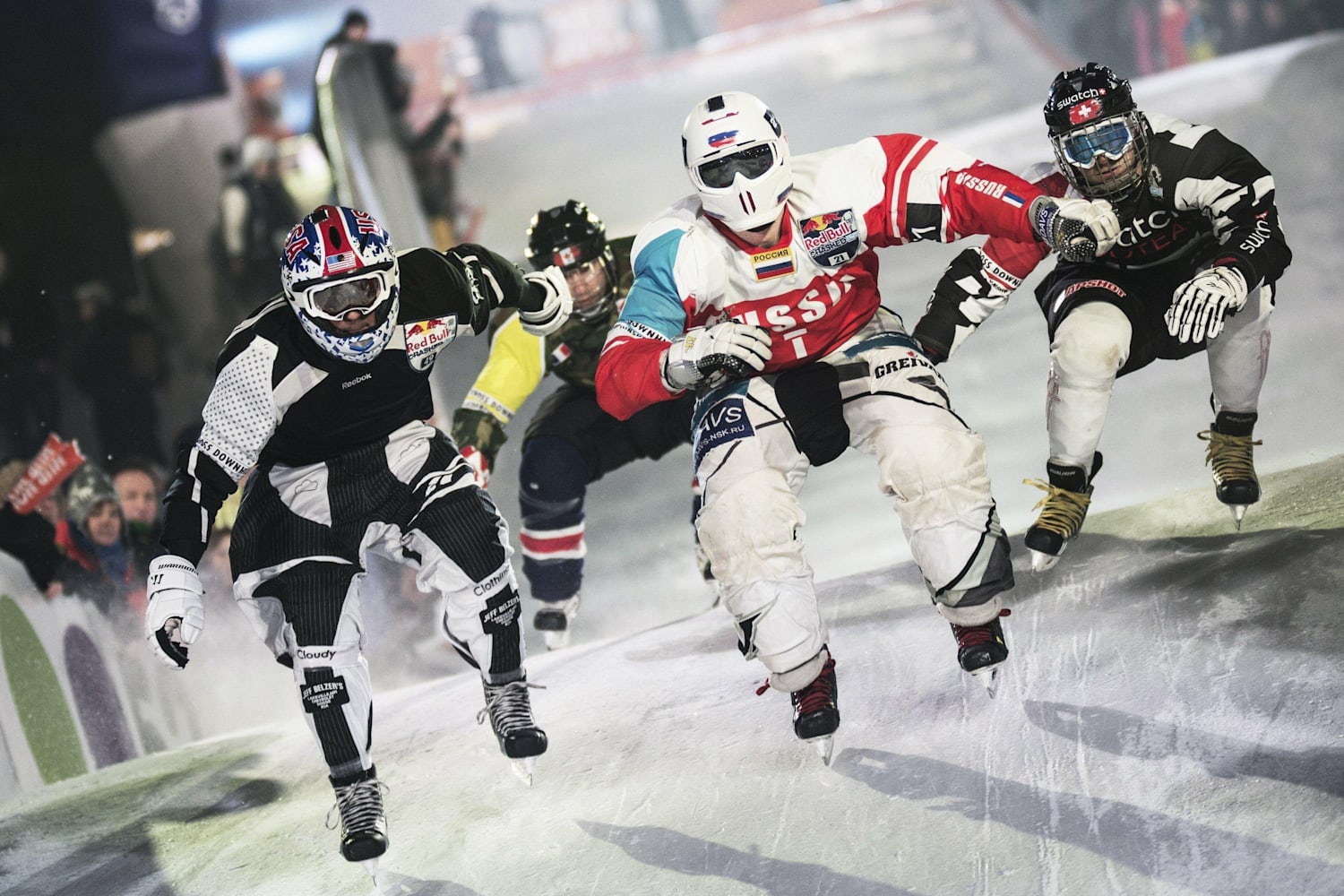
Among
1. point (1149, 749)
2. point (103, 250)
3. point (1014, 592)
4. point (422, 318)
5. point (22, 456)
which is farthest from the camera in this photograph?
point (103, 250)

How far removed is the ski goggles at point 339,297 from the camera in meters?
3.87

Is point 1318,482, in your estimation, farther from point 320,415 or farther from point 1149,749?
point 320,415

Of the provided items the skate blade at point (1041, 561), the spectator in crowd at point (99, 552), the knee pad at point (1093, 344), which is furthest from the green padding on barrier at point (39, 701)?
the knee pad at point (1093, 344)

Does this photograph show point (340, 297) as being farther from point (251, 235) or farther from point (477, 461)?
point (251, 235)

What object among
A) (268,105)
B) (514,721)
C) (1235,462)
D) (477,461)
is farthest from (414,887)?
(268,105)

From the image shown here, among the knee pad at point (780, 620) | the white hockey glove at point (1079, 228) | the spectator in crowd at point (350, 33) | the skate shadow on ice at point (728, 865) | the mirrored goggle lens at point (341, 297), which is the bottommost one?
the skate shadow on ice at point (728, 865)

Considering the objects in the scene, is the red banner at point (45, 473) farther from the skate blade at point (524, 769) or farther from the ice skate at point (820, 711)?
the ice skate at point (820, 711)

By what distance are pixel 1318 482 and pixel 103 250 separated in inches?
359

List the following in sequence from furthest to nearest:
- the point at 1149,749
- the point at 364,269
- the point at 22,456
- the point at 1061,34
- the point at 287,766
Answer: the point at 1061,34 → the point at 22,456 → the point at 287,766 → the point at 364,269 → the point at 1149,749

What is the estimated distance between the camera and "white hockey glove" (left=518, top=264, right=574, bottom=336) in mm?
4801

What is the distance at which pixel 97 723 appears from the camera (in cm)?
684

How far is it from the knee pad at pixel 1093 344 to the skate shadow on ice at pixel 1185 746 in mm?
1243

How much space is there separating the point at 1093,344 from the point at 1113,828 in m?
1.87

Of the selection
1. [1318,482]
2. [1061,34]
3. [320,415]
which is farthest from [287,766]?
[1061,34]
